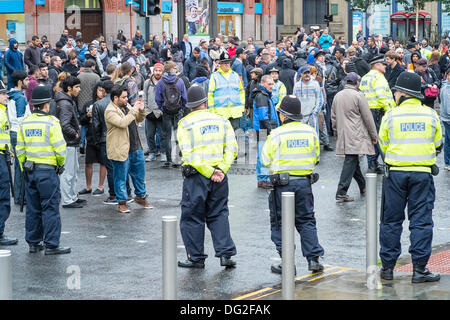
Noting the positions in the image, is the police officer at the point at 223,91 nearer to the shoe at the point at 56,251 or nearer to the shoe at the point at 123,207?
the shoe at the point at 123,207

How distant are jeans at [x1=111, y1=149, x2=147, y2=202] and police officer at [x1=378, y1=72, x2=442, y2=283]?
483 centimetres

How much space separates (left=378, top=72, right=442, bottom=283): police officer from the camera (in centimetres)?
876

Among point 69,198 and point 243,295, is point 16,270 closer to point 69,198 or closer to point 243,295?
point 243,295

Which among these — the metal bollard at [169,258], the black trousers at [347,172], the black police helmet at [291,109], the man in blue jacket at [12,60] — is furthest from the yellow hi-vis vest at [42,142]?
the man in blue jacket at [12,60]

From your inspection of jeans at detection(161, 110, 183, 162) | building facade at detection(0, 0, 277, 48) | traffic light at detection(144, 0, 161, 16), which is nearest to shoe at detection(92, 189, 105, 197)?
jeans at detection(161, 110, 183, 162)

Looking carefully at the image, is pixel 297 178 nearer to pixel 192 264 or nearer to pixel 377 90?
pixel 192 264

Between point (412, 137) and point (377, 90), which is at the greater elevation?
point (377, 90)

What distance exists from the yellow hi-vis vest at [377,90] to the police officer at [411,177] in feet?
19.5

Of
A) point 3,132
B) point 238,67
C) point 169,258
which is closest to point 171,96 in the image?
point 238,67

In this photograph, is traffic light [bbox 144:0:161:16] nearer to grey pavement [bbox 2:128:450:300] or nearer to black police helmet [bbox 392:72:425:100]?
grey pavement [bbox 2:128:450:300]

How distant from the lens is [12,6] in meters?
38.8

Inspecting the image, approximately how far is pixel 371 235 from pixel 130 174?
17.8ft

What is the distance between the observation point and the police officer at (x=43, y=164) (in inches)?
405
